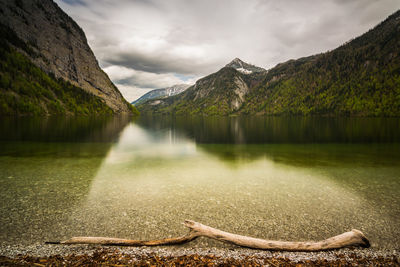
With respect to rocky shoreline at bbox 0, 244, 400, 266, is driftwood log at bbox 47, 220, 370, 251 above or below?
above

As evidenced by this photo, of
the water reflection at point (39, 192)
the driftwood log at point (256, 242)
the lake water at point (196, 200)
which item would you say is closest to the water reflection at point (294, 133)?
the lake water at point (196, 200)

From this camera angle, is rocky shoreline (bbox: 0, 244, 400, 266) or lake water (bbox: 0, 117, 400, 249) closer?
rocky shoreline (bbox: 0, 244, 400, 266)

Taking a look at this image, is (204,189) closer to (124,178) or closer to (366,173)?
(124,178)

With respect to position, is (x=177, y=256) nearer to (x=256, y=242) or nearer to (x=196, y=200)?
(x=256, y=242)

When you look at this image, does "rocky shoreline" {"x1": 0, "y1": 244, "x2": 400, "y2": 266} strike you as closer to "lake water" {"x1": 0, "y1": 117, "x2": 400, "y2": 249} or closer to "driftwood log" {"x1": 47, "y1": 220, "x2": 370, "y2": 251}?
"driftwood log" {"x1": 47, "y1": 220, "x2": 370, "y2": 251}

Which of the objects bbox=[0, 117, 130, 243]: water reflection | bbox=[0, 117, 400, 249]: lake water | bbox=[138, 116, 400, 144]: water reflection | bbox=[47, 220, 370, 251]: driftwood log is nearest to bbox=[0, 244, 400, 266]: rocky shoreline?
bbox=[47, 220, 370, 251]: driftwood log

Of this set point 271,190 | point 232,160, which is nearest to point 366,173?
point 271,190

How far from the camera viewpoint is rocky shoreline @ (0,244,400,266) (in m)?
6.23

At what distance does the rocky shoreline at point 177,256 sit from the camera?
623 centimetres

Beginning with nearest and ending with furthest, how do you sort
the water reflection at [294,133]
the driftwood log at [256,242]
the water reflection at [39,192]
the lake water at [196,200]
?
the driftwood log at [256,242], the water reflection at [39,192], the lake water at [196,200], the water reflection at [294,133]

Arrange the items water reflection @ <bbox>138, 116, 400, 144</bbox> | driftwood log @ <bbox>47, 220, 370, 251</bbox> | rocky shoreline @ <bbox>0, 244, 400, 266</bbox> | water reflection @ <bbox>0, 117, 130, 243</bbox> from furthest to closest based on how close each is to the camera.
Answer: water reflection @ <bbox>138, 116, 400, 144</bbox>
water reflection @ <bbox>0, 117, 130, 243</bbox>
driftwood log @ <bbox>47, 220, 370, 251</bbox>
rocky shoreline @ <bbox>0, 244, 400, 266</bbox>

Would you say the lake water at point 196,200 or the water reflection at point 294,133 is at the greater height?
the water reflection at point 294,133

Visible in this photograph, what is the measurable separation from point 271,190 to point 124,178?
11850 mm

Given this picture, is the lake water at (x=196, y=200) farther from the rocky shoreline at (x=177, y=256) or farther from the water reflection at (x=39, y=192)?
the rocky shoreline at (x=177, y=256)
